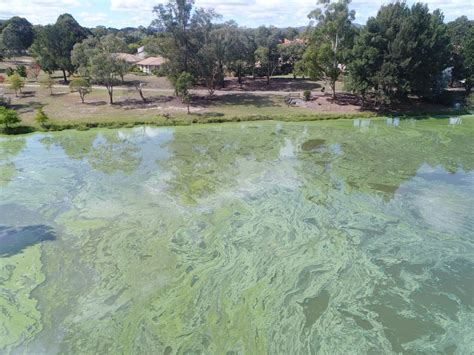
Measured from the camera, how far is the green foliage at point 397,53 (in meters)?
25.3

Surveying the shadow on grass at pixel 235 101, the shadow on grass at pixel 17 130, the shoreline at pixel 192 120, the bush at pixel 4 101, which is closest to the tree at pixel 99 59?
the shoreline at pixel 192 120

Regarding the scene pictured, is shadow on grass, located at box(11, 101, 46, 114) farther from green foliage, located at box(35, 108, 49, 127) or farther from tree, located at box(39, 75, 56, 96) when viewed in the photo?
green foliage, located at box(35, 108, 49, 127)

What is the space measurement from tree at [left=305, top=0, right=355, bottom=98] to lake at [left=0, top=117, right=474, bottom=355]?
11.3m

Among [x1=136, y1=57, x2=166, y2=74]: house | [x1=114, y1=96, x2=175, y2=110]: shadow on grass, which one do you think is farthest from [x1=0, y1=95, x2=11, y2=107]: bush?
[x1=136, y1=57, x2=166, y2=74]: house

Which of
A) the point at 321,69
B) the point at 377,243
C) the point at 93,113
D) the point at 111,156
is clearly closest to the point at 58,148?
the point at 111,156

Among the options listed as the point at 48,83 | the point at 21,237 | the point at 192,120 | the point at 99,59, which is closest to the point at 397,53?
the point at 192,120

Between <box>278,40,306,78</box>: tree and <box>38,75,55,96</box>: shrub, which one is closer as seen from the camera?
<box>38,75,55,96</box>: shrub

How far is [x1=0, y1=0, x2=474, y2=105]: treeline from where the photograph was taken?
25.7 meters

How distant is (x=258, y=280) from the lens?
9703 mm

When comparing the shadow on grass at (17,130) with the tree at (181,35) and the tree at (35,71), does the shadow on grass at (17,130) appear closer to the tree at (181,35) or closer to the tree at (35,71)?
the tree at (181,35)

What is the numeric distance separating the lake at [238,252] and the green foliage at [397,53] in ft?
26.6

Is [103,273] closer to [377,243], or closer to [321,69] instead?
[377,243]

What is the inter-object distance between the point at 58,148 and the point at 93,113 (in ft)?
23.6

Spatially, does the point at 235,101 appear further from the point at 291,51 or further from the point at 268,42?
the point at 291,51
